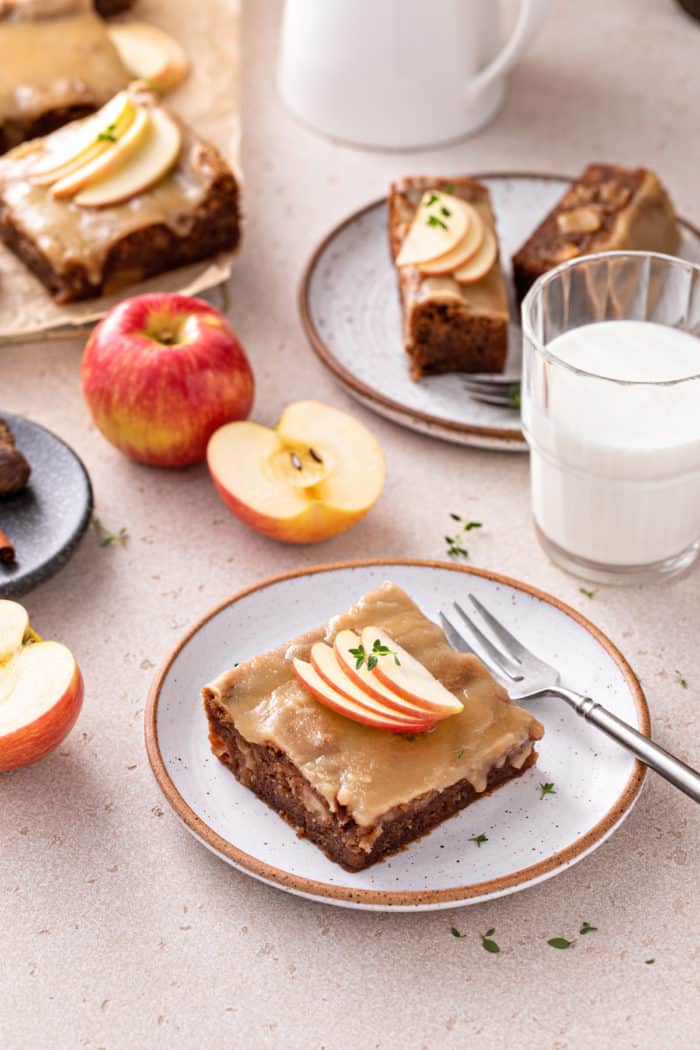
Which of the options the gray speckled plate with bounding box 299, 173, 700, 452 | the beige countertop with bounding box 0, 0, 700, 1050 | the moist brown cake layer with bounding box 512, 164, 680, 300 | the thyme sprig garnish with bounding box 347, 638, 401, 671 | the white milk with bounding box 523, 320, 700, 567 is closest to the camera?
the beige countertop with bounding box 0, 0, 700, 1050

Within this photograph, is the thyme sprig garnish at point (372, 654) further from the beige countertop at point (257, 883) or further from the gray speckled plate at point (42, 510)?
the gray speckled plate at point (42, 510)

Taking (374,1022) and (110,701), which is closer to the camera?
(374,1022)

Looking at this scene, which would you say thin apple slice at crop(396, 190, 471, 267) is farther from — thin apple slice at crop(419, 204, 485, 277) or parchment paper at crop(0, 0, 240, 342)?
parchment paper at crop(0, 0, 240, 342)

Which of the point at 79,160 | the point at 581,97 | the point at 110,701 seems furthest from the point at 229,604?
the point at 581,97

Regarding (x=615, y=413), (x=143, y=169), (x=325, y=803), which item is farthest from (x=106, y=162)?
(x=325, y=803)

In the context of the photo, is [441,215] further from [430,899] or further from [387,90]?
[430,899]

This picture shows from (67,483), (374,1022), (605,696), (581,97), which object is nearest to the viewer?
(374,1022)

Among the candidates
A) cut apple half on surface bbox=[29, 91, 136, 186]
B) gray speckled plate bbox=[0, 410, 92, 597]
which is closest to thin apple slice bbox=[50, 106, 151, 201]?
cut apple half on surface bbox=[29, 91, 136, 186]
